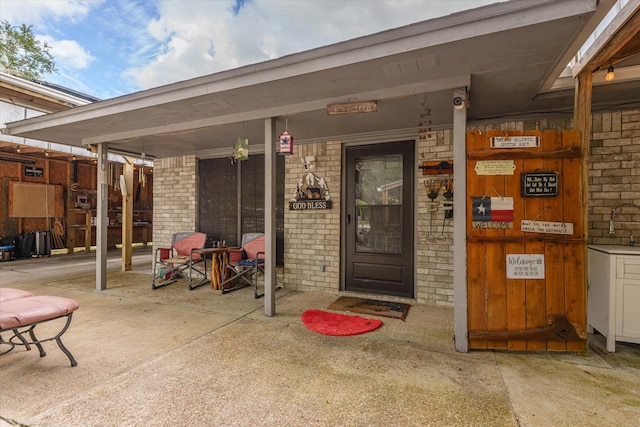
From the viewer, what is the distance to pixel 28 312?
2143 millimetres

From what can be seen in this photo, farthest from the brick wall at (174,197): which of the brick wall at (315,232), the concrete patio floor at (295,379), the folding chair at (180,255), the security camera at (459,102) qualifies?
the security camera at (459,102)

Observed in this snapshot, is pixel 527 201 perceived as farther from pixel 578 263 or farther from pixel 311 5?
pixel 311 5

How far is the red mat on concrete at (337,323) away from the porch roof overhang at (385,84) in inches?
88.1

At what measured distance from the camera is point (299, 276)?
15.5 ft

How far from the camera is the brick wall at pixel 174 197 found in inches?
223

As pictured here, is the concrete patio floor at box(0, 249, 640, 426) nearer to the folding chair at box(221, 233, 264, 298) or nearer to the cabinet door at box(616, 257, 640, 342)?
the cabinet door at box(616, 257, 640, 342)

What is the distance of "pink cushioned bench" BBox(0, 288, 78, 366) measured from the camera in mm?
2047

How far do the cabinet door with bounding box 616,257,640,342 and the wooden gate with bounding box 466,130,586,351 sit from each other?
13.3 inches

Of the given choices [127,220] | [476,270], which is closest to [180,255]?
[127,220]

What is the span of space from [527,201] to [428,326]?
155cm

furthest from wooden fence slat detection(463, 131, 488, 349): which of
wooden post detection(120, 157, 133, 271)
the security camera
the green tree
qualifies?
the green tree

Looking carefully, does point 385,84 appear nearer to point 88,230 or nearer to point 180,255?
point 180,255

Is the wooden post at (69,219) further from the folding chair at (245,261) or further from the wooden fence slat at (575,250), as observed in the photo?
the wooden fence slat at (575,250)

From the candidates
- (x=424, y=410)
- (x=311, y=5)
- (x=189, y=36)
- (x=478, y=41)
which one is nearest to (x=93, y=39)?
(x=189, y=36)
